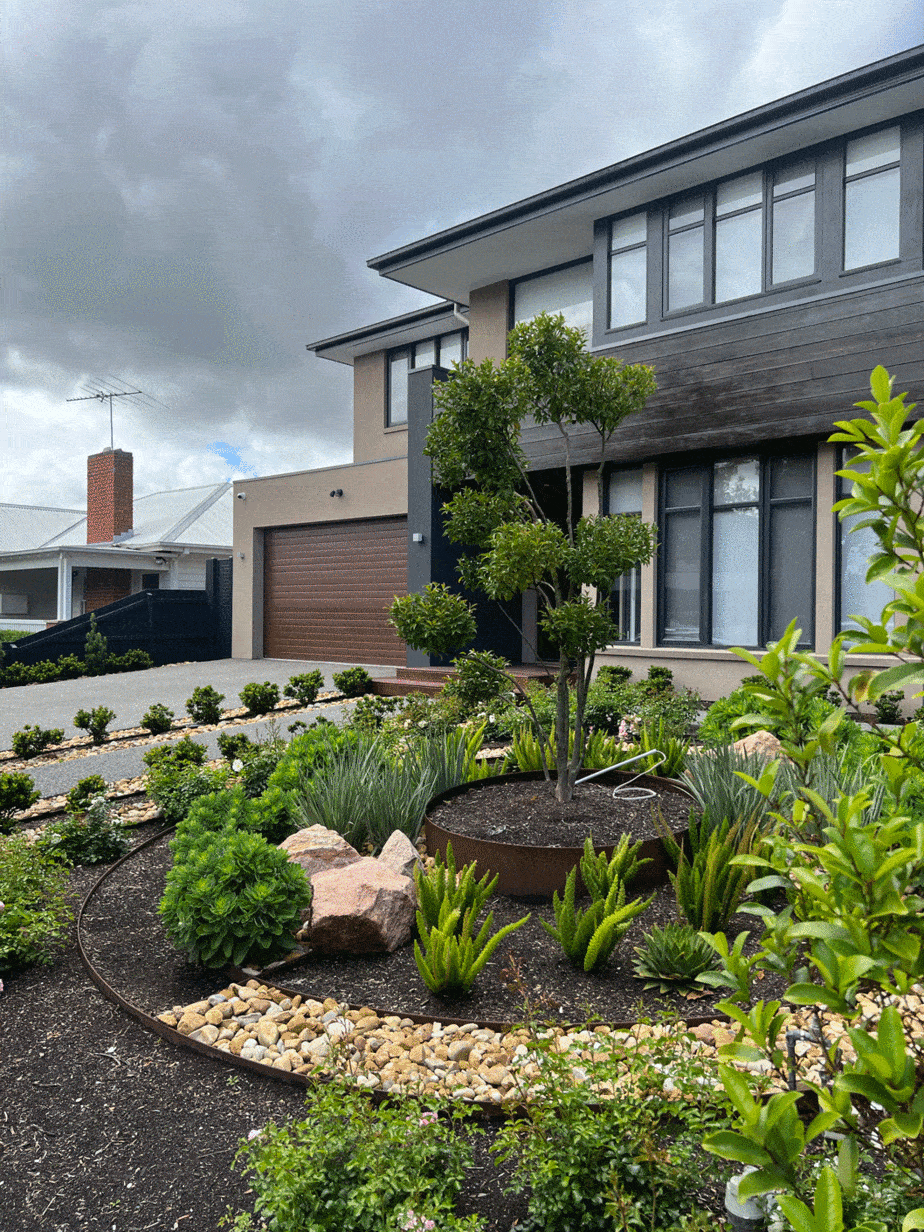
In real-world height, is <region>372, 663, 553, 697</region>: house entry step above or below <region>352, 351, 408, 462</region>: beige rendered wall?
below

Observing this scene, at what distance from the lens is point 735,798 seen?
15.8ft

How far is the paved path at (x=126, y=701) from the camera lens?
7887 millimetres

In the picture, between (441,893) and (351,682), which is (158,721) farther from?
(441,893)

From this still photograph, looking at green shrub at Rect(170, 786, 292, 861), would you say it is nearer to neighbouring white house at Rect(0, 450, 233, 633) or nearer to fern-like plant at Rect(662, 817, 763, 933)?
fern-like plant at Rect(662, 817, 763, 933)

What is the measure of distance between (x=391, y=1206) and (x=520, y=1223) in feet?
1.06

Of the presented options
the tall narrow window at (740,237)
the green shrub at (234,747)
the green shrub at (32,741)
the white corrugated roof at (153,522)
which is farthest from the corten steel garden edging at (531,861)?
the white corrugated roof at (153,522)

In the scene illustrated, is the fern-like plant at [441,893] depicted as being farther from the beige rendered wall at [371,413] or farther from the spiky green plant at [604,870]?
the beige rendered wall at [371,413]

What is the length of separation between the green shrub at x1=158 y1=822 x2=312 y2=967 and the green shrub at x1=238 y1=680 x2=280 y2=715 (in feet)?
22.2

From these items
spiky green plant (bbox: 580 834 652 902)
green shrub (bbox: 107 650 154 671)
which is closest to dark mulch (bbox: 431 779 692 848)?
spiky green plant (bbox: 580 834 652 902)

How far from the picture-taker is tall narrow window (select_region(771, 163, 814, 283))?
1038cm

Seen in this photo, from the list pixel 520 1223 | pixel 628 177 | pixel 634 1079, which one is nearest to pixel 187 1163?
pixel 520 1223

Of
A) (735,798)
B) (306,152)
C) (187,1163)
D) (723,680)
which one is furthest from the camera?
(723,680)

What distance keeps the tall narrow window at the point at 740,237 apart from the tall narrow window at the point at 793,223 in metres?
0.19

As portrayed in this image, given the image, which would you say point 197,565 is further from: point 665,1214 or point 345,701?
point 665,1214
